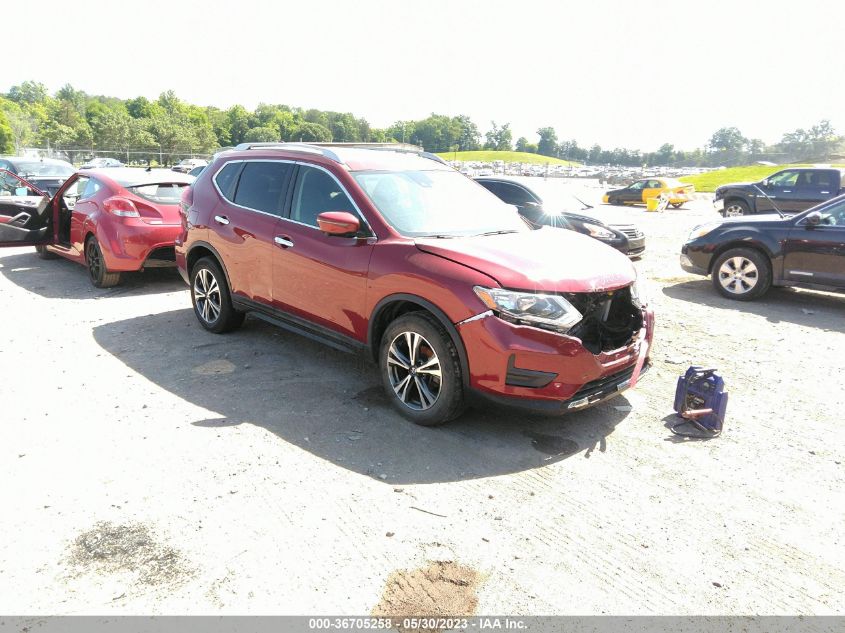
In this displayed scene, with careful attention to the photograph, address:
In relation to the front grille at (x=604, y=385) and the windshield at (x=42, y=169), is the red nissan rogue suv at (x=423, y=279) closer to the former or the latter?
the front grille at (x=604, y=385)

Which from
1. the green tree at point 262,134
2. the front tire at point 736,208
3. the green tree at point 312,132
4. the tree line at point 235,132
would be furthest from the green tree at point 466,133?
the front tire at point 736,208

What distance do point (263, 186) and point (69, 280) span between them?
5163 mm

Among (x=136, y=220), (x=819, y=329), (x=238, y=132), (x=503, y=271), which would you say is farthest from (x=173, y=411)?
(x=238, y=132)

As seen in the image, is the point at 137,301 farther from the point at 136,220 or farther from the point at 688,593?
the point at 688,593

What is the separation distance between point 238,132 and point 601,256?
147 m

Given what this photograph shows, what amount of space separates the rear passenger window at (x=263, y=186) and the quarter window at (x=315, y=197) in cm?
20

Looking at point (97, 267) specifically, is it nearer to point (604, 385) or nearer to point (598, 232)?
point (604, 385)

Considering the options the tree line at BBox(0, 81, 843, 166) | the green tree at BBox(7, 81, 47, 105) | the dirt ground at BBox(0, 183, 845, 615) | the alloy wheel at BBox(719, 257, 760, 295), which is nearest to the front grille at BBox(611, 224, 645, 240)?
the alloy wheel at BBox(719, 257, 760, 295)

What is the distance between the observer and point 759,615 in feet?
8.54

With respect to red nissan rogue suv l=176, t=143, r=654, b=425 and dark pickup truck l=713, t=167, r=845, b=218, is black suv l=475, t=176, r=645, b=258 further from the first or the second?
dark pickup truck l=713, t=167, r=845, b=218

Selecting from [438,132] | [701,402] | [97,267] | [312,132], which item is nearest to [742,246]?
[701,402]

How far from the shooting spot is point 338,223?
4445 millimetres

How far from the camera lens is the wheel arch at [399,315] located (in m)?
3.98

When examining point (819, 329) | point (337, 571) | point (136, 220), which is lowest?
point (337, 571)
